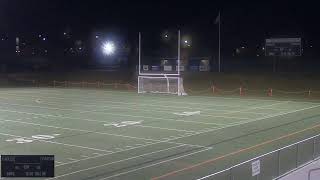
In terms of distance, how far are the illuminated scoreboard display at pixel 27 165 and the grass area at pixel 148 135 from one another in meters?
4.76

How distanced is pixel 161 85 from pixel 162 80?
466 millimetres

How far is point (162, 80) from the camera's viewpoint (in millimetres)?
47344

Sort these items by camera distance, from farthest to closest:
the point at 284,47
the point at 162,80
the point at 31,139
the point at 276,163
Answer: the point at 284,47
the point at 162,80
the point at 31,139
the point at 276,163

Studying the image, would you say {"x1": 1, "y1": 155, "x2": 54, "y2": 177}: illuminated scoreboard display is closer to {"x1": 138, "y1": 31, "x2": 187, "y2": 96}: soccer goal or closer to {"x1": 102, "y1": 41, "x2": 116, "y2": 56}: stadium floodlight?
{"x1": 138, "y1": 31, "x2": 187, "y2": 96}: soccer goal

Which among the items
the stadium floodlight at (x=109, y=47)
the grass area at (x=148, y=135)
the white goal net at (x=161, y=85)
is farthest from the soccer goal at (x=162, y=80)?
the stadium floodlight at (x=109, y=47)

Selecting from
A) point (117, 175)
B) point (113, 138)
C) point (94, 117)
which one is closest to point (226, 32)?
point (94, 117)

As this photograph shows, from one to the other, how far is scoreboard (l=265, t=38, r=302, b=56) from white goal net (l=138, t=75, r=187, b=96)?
403 inches

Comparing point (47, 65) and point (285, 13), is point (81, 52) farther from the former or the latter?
point (285, 13)

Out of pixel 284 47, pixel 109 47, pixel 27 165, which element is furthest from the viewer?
pixel 109 47

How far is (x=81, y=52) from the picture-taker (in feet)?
353

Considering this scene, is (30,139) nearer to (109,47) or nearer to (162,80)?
(162,80)

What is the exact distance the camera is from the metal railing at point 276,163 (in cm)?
1092

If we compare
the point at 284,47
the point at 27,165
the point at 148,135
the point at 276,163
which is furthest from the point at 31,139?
the point at 284,47

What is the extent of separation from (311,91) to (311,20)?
3740cm
